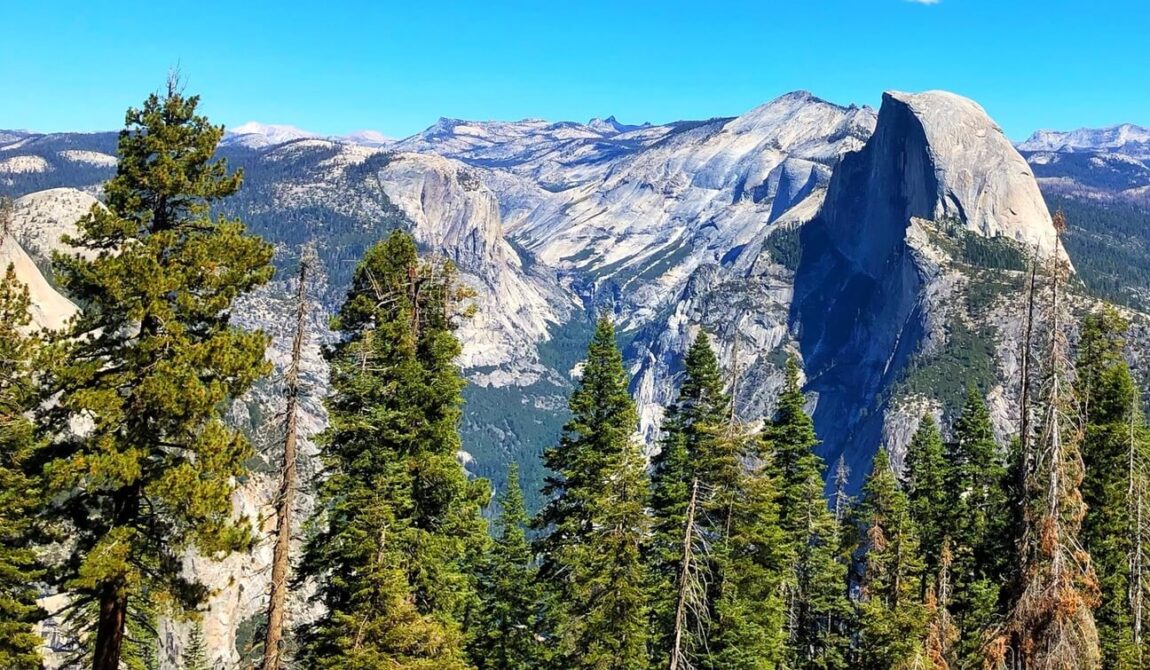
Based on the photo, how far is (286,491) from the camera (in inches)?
858

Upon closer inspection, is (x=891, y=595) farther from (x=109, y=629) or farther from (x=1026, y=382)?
(x=109, y=629)

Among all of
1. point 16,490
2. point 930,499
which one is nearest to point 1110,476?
point 930,499

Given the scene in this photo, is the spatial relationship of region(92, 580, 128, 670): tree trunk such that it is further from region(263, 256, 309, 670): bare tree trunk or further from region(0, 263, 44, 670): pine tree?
region(263, 256, 309, 670): bare tree trunk

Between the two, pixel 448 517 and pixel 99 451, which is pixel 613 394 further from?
pixel 99 451

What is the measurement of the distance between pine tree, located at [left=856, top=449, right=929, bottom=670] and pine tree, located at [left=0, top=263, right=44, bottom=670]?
112 ft

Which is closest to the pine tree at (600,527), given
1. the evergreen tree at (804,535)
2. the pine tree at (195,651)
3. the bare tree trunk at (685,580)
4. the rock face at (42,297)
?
the bare tree trunk at (685,580)

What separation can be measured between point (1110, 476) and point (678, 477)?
21980mm

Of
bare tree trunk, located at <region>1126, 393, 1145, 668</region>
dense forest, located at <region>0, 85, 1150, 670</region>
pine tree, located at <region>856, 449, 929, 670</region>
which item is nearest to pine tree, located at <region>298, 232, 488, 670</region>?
dense forest, located at <region>0, 85, 1150, 670</region>

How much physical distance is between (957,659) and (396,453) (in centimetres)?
3346

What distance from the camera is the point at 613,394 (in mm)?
34719

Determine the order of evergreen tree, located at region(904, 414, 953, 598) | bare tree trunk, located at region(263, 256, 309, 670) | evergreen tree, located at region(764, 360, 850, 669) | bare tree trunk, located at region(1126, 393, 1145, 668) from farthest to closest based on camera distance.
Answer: evergreen tree, located at region(904, 414, 953, 598)
evergreen tree, located at region(764, 360, 850, 669)
bare tree trunk, located at region(1126, 393, 1145, 668)
bare tree trunk, located at region(263, 256, 309, 670)

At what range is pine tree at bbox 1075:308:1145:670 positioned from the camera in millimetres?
40281

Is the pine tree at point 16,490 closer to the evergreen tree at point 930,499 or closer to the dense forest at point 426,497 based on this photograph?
the dense forest at point 426,497

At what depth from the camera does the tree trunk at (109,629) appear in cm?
1970
